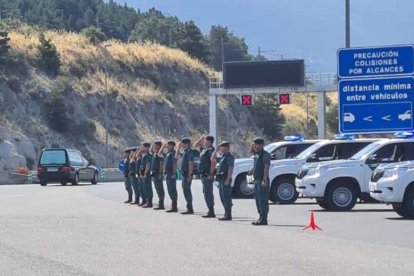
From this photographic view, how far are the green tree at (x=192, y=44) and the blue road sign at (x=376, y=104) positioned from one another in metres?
80.9

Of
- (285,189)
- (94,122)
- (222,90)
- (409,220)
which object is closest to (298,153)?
(285,189)

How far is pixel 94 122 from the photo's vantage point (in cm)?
7525

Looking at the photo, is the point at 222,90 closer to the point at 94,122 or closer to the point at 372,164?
the point at 94,122

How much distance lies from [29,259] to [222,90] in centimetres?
4730

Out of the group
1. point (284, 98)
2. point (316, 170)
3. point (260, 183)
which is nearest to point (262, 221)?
point (260, 183)

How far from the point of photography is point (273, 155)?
1102 inches

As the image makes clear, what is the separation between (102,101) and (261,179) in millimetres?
60684

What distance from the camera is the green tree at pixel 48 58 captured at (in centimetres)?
7775

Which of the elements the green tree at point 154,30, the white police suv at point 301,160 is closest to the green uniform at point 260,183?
the white police suv at point 301,160

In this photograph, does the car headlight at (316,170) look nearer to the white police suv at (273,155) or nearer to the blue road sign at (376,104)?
the blue road sign at (376,104)

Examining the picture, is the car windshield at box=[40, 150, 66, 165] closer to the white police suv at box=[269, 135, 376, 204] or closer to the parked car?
the parked car

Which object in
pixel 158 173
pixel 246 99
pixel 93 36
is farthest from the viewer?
pixel 93 36

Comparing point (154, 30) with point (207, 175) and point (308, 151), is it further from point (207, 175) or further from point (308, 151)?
point (207, 175)

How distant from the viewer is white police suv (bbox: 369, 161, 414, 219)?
20.5 meters
